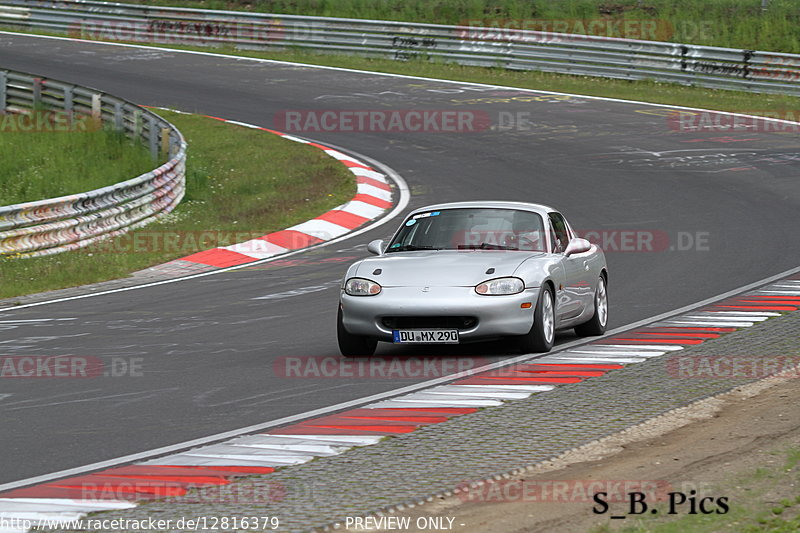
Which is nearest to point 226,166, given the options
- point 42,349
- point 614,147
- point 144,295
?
point 614,147

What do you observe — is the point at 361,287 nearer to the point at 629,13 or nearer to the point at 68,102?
the point at 68,102

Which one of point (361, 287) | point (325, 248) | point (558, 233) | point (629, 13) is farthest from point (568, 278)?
point (629, 13)

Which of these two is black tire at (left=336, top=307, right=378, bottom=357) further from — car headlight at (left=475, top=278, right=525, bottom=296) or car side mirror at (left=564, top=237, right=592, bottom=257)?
car side mirror at (left=564, top=237, right=592, bottom=257)

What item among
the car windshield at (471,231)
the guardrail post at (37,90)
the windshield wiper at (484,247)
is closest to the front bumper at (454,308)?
the windshield wiper at (484,247)

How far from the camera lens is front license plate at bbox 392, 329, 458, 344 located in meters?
10.0

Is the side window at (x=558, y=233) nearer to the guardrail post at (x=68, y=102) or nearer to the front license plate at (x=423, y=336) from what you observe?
the front license plate at (x=423, y=336)

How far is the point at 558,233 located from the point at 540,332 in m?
1.61

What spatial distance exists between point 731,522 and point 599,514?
57 centimetres

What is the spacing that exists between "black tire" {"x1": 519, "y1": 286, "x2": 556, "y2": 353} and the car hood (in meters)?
0.34

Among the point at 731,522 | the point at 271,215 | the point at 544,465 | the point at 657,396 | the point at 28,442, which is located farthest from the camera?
the point at 271,215

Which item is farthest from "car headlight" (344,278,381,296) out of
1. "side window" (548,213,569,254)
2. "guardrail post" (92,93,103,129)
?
"guardrail post" (92,93,103,129)

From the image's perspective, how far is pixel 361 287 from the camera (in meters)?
10.3

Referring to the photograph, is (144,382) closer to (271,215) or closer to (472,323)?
(472,323)

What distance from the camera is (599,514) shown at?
566cm
